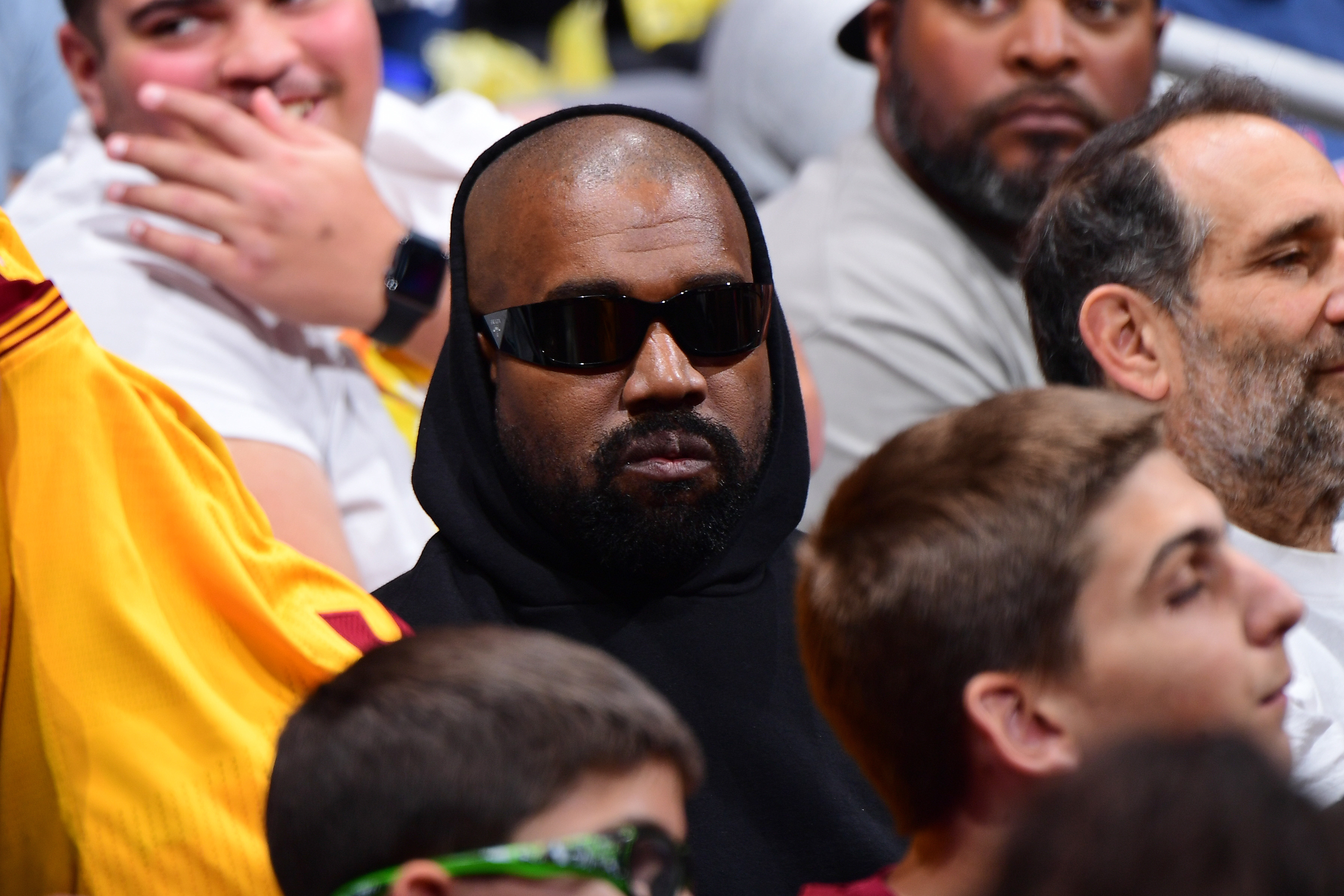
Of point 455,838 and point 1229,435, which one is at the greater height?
point 455,838

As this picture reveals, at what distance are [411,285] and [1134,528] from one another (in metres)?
1.45

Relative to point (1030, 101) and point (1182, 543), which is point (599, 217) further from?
point (1030, 101)

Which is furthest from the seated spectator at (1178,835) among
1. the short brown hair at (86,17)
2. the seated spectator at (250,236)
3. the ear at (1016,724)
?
the short brown hair at (86,17)

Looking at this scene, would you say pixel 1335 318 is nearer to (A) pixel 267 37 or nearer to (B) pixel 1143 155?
(B) pixel 1143 155

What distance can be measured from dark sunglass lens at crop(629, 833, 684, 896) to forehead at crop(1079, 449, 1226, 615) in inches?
16.4

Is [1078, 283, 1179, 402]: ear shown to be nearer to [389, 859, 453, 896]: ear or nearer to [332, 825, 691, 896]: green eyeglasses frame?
[332, 825, 691, 896]: green eyeglasses frame

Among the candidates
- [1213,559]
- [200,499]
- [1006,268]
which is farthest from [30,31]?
[1213,559]

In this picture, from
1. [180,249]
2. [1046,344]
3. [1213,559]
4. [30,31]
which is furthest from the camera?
[30,31]

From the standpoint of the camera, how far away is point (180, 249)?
2473 mm

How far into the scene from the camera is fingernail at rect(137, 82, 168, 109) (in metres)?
2.52

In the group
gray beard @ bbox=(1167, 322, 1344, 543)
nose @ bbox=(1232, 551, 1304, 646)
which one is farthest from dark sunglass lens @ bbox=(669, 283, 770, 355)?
nose @ bbox=(1232, 551, 1304, 646)

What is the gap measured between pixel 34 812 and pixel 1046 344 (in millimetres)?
1388

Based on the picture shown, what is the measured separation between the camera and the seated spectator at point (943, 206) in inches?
→ 113

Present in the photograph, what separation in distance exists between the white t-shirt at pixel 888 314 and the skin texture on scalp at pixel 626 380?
83 cm
